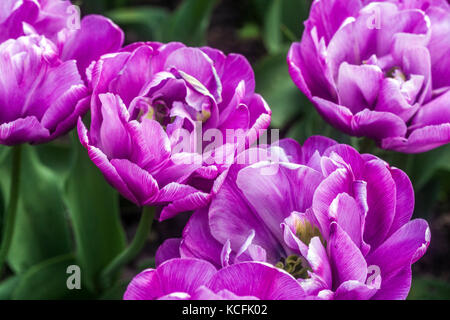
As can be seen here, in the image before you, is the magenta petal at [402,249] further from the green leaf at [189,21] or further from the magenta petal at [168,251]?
the green leaf at [189,21]

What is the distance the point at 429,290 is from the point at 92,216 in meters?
0.51

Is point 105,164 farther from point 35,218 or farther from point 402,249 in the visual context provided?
point 35,218

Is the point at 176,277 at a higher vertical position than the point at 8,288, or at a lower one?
higher

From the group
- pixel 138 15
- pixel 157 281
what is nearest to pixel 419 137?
pixel 157 281

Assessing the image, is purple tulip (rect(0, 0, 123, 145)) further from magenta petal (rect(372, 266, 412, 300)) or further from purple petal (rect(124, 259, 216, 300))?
magenta petal (rect(372, 266, 412, 300))

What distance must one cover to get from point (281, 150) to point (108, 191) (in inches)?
18.1

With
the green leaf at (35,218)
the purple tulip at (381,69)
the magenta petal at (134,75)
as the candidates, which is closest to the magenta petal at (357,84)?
the purple tulip at (381,69)

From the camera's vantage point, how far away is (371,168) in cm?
66

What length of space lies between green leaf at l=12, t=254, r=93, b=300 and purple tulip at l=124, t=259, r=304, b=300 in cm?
50

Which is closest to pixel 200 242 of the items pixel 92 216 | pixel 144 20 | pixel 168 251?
pixel 168 251

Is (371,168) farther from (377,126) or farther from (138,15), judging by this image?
(138,15)

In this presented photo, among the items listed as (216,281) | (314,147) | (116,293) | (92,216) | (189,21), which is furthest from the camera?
(189,21)

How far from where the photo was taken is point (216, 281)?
583 mm

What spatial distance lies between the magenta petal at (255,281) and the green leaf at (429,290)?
498mm
